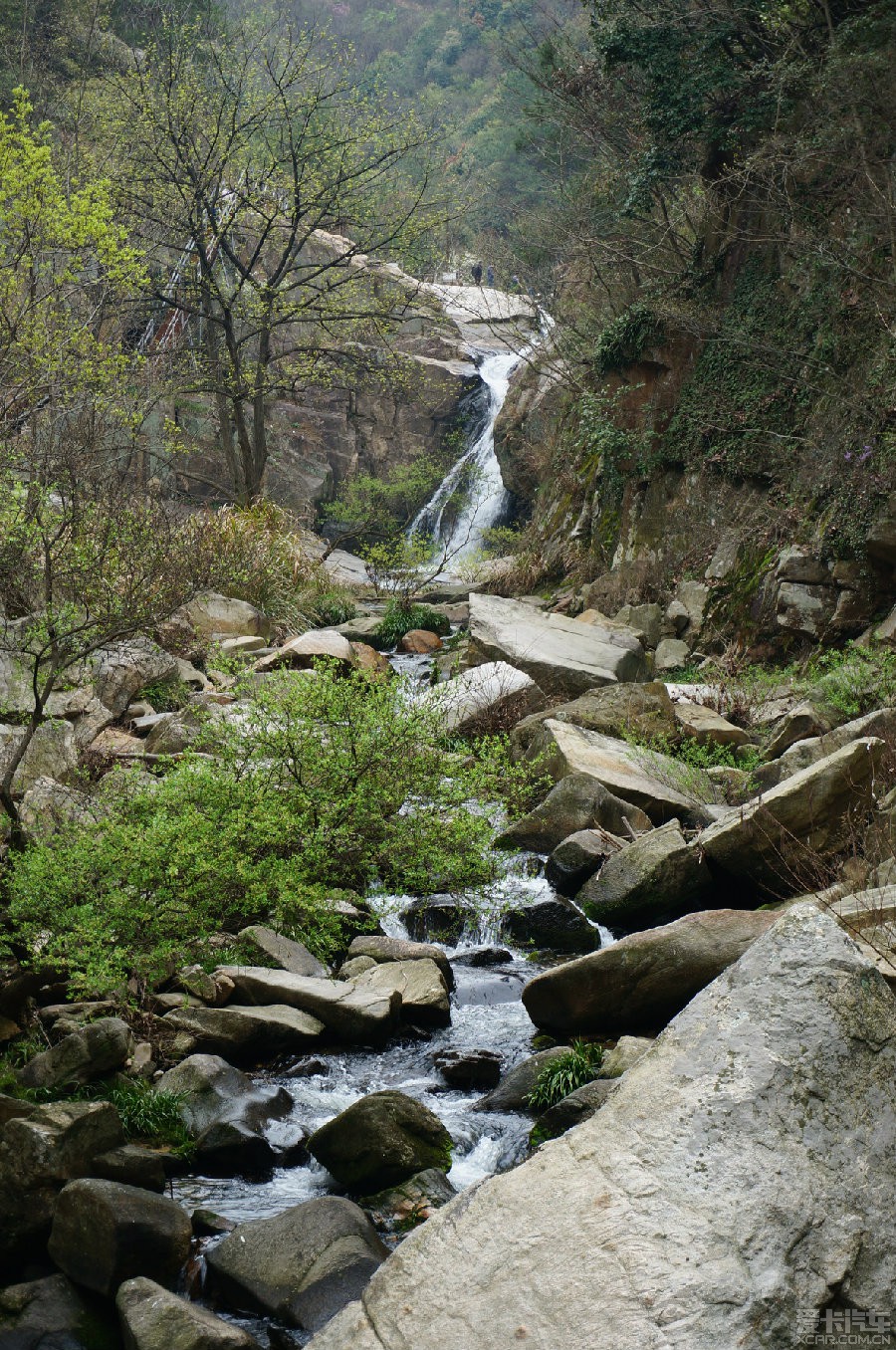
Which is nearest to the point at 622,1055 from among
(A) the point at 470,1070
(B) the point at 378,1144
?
(A) the point at 470,1070

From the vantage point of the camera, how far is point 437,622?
17.2m

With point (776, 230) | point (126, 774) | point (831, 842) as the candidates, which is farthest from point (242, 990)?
point (776, 230)

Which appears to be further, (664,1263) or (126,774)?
(126,774)

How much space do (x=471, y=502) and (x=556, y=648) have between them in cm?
1340

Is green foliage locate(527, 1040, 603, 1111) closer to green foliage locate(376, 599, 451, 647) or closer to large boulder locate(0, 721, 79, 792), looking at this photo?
large boulder locate(0, 721, 79, 792)

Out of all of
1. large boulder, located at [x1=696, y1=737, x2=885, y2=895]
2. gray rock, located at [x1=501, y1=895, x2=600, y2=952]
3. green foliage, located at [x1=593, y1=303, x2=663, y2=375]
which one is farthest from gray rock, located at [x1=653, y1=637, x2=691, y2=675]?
large boulder, located at [x1=696, y1=737, x2=885, y2=895]

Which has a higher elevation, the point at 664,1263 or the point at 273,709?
the point at 664,1263

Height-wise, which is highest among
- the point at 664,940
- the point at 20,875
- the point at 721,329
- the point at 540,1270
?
the point at 721,329

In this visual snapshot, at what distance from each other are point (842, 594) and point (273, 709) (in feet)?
22.9

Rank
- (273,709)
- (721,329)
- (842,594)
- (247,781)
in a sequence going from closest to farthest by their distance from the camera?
(247,781)
(273,709)
(842,594)
(721,329)

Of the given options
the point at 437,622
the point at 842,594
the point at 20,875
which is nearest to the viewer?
the point at 20,875

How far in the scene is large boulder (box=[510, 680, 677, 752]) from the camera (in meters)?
10.2

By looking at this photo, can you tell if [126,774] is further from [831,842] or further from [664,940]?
[831,842]

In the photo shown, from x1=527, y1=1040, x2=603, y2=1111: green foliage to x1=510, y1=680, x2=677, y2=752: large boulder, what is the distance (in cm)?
492
